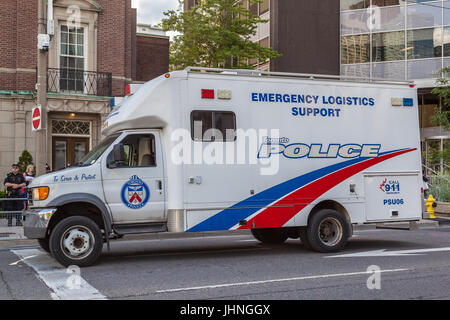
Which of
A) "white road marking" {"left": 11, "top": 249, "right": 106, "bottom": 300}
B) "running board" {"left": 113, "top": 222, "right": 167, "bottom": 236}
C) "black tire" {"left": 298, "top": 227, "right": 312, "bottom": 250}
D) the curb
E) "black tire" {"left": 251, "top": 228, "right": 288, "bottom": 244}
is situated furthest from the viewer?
the curb

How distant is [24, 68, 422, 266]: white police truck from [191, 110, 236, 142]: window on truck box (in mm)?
19

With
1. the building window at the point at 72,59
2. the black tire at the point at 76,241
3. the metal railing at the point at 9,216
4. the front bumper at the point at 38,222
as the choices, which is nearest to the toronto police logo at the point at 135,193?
the black tire at the point at 76,241

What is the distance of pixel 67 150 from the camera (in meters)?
21.1

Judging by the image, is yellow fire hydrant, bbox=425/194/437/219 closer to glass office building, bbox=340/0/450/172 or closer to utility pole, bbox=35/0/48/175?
glass office building, bbox=340/0/450/172

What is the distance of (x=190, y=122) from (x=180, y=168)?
0.82m

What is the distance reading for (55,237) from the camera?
8375mm

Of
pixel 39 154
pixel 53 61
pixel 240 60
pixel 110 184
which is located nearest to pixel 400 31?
pixel 240 60

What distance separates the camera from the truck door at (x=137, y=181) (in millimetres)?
8820

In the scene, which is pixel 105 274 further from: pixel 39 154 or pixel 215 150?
pixel 39 154

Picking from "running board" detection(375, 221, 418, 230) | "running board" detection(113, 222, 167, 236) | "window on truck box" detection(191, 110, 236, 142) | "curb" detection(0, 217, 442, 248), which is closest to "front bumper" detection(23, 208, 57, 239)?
"running board" detection(113, 222, 167, 236)

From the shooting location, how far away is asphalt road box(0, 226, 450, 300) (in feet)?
21.6

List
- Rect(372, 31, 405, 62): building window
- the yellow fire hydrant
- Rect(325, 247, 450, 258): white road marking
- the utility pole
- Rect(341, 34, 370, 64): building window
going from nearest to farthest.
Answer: Rect(325, 247, 450, 258): white road marking, the utility pole, the yellow fire hydrant, Rect(372, 31, 405, 62): building window, Rect(341, 34, 370, 64): building window

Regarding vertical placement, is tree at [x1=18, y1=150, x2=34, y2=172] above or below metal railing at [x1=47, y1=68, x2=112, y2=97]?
below

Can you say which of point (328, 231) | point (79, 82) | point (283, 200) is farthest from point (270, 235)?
point (79, 82)
